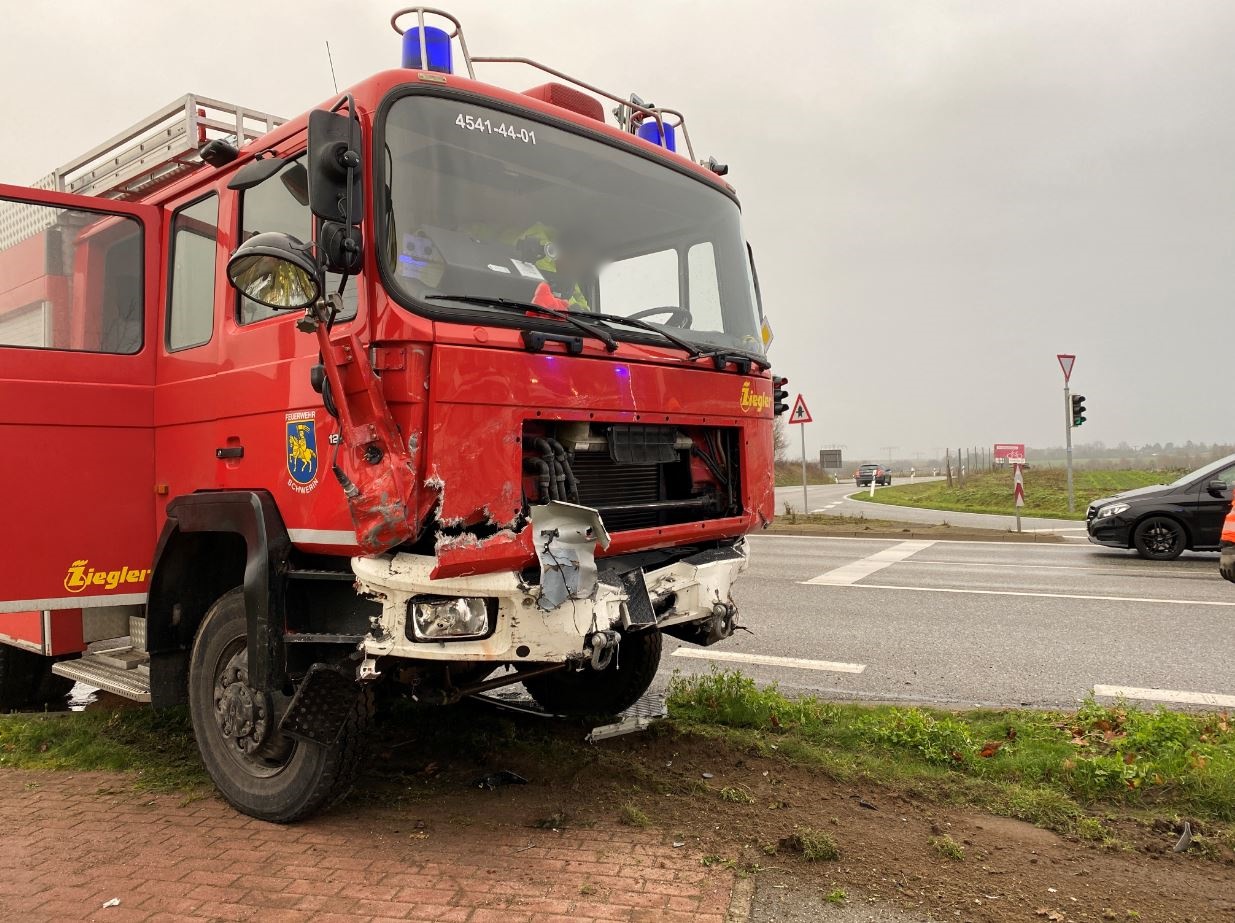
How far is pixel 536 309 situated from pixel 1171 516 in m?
12.6

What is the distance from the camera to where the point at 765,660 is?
7.05 metres

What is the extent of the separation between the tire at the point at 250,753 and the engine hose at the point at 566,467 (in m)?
1.08

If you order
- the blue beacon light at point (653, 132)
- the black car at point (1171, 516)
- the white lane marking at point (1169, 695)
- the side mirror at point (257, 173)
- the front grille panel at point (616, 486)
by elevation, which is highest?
the blue beacon light at point (653, 132)

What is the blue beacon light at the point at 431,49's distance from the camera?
3812 millimetres

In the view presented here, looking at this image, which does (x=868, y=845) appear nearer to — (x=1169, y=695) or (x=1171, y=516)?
(x=1169, y=695)

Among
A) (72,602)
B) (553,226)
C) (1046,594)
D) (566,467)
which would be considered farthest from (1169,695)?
(72,602)

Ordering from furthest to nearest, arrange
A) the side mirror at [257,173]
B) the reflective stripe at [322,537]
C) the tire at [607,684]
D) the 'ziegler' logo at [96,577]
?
1. the tire at [607,684]
2. the 'ziegler' logo at [96,577]
3. the side mirror at [257,173]
4. the reflective stripe at [322,537]

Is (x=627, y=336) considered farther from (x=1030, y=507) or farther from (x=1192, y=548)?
(x=1030, y=507)

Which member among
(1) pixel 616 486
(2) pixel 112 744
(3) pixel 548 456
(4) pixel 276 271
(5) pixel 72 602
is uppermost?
(4) pixel 276 271

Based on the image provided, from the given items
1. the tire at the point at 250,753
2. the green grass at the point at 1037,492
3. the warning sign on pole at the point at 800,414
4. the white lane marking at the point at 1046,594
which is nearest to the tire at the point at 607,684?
the tire at the point at 250,753

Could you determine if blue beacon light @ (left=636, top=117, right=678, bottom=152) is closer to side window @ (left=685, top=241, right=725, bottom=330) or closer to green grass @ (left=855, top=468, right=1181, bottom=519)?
side window @ (left=685, top=241, right=725, bottom=330)

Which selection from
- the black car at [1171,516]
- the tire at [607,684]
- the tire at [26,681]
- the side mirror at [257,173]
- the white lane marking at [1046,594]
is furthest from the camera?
the black car at [1171,516]

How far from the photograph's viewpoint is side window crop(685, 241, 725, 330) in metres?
4.50

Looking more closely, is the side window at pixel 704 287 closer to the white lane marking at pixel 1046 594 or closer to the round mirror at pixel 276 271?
the round mirror at pixel 276 271
